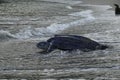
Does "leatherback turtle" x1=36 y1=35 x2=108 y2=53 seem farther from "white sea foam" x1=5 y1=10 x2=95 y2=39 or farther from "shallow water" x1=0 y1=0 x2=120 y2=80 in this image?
"white sea foam" x1=5 y1=10 x2=95 y2=39

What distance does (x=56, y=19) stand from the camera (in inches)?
1131

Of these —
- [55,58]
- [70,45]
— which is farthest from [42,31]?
[55,58]

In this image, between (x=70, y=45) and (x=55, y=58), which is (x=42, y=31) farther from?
(x=55, y=58)

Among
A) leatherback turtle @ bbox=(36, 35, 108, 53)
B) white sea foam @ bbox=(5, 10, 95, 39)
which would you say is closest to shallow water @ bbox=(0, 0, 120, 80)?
white sea foam @ bbox=(5, 10, 95, 39)

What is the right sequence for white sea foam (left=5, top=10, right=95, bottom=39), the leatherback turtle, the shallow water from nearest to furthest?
the shallow water
the leatherback turtle
white sea foam (left=5, top=10, right=95, bottom=39)

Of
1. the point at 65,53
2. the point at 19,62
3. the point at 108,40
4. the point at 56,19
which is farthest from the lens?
the point at 56,19

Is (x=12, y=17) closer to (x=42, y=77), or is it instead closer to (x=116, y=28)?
(x=116, y=28)

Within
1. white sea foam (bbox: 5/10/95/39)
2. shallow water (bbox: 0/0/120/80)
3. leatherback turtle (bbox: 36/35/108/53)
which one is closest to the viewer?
shallow water (bbox: 0/0/120/80)

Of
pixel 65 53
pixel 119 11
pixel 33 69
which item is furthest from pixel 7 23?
pixel 33 69

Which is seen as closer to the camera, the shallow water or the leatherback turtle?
the shallow water

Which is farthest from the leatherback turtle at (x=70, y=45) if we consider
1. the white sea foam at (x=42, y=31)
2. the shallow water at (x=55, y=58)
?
the white sea foam at (x=42, y=31)

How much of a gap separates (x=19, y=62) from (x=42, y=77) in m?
2.36

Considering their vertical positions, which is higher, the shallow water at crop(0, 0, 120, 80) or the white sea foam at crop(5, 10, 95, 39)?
the shallow water at crop(0, 0, 120, 80)

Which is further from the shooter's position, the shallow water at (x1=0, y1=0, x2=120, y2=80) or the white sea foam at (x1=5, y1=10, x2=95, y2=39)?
the white sea foam at (x1=5, y1=10, x2=95, y2=39)
